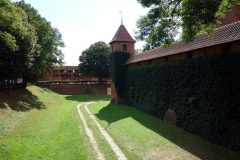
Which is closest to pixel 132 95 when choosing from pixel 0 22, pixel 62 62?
pixel 0 22

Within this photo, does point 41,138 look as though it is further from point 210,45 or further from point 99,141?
point 210,45

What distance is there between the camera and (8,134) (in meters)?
9.77

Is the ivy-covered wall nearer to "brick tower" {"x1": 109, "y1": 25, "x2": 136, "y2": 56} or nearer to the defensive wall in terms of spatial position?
the defensive wall

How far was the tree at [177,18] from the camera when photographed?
6.95 metres

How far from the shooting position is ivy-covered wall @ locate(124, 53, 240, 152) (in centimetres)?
747

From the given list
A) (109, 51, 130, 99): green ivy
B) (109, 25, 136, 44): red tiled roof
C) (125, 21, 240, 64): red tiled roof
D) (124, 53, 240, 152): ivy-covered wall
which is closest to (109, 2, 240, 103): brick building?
(125, 21, 240, 64): red tiled roof

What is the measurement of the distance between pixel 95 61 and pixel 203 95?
29292 mm

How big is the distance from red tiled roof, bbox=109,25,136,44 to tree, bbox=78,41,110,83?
13232 millimetres

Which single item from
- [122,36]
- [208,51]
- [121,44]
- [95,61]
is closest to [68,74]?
[95,61]

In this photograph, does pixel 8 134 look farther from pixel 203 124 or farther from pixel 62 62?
pixel 62 62

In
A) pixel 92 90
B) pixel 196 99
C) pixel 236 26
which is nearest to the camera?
pixel 236 26

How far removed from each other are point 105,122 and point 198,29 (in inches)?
355

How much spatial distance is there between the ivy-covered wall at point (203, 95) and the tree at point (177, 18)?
2.07 metres

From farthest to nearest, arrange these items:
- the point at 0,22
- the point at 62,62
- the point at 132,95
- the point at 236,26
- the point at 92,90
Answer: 1. the point at 92,90
2. the point at 62,62
3. the point at 132,95
4. the point at 0,22
5. the point at 236,26
